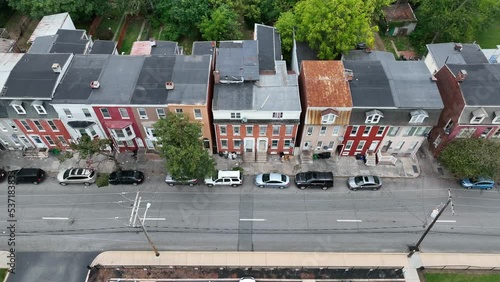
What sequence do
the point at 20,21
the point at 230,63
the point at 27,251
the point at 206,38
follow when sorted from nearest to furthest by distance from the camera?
the point at 27,251 < the point at 230,63 < the point at 206,38 < the point at 20,21

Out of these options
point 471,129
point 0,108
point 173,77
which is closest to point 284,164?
point 173,77

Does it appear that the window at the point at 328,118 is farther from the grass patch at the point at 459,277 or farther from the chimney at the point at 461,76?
the grass patch at the point at 459,277

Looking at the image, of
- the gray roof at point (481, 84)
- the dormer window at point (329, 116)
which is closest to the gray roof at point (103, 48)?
the dormer window at point (329, 116)

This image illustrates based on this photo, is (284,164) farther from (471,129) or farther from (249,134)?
(471,129)

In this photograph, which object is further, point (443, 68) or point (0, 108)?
point (443, 68)

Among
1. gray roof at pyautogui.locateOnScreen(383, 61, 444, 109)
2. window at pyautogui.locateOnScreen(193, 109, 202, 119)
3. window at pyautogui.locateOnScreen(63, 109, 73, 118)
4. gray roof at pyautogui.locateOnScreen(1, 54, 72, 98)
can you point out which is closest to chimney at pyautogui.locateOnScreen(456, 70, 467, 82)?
gray roof at pyautogui.locateOnScreen(383, 61, 444, 109)

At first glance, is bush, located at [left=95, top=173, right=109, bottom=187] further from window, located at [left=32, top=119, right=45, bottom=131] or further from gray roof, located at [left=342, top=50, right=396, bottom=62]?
gray roof, located at [left=342, top=50, right=396, bottom=62]

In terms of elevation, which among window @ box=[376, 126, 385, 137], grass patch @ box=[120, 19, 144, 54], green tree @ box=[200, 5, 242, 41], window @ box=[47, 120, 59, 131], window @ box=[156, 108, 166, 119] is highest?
grass patch @ box=[120, 19, 144, 54]
